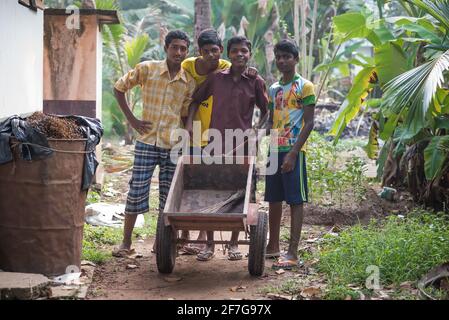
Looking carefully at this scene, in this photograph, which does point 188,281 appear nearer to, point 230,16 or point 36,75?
point 36,75

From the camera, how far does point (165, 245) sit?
5.27 metres

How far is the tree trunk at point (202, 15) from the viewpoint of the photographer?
10266 mm

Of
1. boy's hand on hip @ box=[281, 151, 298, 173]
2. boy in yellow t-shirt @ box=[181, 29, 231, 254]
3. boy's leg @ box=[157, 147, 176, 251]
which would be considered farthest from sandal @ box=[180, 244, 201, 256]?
boy's hand on hip @ box=[281, 151, 298, 173]

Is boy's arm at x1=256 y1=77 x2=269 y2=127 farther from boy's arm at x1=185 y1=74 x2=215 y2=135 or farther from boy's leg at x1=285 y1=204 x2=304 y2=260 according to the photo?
boy's leg at x1=285 y1=204 x2=304 y2=260

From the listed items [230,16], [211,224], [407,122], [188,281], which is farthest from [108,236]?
[230,16]

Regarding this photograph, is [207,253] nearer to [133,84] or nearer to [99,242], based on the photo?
[99,242]

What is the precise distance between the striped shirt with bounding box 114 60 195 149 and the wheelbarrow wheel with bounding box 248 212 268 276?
125cm

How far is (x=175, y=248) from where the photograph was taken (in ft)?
18.1

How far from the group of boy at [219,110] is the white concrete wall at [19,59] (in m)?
0.99

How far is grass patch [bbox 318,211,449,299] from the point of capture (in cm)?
496

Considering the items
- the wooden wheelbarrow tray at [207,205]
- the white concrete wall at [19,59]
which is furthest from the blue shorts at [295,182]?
the white concrete wall at [19,59]

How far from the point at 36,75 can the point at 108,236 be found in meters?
1.95

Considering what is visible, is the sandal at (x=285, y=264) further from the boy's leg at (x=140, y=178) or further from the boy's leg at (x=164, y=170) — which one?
the boy's leg at (x=140, y=178)
